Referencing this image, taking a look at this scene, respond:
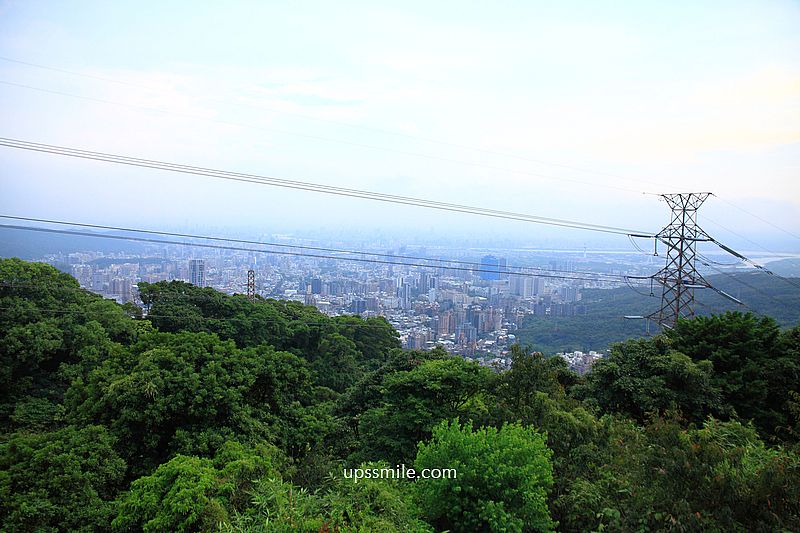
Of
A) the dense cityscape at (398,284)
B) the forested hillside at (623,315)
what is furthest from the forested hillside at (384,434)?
the forested hillside at (623,315)

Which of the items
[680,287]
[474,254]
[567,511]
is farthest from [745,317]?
[474,254]

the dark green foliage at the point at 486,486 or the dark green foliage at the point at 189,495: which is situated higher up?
the dark green foliage at the point at 486,486

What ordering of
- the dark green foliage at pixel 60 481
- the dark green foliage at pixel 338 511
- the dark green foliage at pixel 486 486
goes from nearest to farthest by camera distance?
the dark green foliage at pixel 338 511
the dark green foliage at pixel 486 486
the dark green foliage at pixel 60 481

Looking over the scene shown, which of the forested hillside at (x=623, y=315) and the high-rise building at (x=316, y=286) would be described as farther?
the high-rise building at (x=316, y=286)

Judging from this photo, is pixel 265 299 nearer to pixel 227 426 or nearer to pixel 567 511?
pixel 227 426

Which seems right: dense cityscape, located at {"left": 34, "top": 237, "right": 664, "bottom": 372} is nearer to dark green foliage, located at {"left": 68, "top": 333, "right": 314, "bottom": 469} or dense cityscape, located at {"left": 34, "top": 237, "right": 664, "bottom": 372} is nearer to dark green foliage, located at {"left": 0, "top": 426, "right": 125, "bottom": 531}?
dark green foliage, located at {"left": 68, "top": 333, "right": 314, "bottom": 469}

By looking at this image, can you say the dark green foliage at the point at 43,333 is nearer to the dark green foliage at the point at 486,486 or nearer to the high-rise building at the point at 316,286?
the dark green foliage at the point at 486,486

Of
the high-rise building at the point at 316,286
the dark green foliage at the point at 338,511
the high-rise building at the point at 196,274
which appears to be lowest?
the dark green foliage at the point at 338,511
